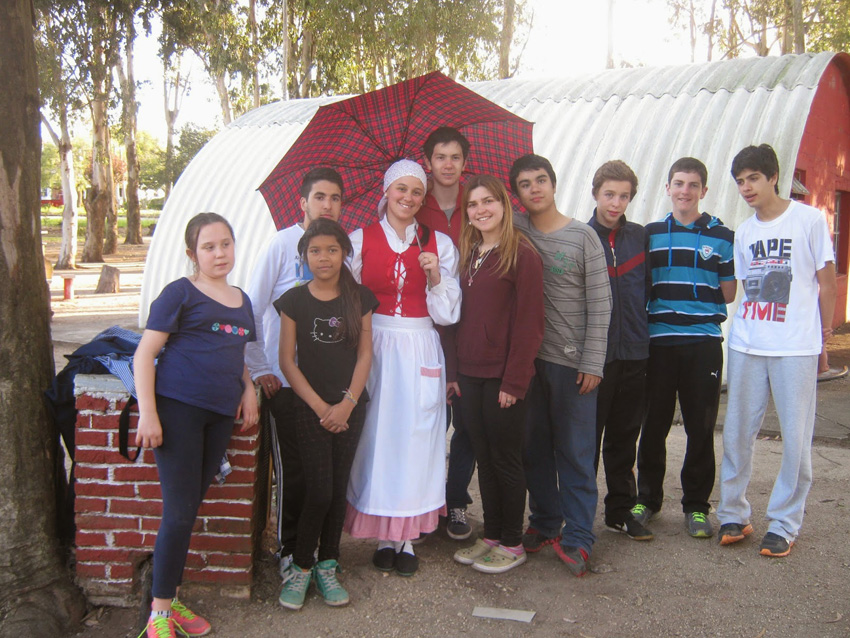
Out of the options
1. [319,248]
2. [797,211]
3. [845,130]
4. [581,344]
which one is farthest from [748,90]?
[319,248]

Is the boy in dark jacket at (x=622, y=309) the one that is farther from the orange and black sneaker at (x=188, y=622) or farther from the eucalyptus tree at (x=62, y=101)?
the eucalyptus tree at (x=62, y=101)

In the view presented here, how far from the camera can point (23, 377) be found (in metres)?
3.04

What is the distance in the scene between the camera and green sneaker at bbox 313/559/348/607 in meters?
3.19

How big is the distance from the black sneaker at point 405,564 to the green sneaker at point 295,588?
1.47 ft

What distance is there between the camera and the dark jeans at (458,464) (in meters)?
3.81

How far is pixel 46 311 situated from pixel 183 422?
0.92m

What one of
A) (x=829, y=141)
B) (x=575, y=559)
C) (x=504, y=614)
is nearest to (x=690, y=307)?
(x=575, y=559)

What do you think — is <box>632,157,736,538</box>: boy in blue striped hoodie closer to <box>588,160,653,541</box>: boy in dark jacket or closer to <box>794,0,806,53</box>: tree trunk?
<box>588,160,653,541</box>: boy in dark jacket

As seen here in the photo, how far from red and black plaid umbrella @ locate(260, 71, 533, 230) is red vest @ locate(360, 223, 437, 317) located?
21.7 inches

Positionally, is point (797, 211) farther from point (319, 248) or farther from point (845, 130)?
point (845, 130)

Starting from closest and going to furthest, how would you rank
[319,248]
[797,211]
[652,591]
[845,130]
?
[319,248] < [652,591] < [797,211] < [845,130]

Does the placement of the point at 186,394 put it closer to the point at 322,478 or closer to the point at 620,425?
the point at 322,478

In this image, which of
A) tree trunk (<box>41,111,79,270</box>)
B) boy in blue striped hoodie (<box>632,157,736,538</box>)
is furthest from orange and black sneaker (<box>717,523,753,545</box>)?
tree trunk (<box>41,111,79,270</box>)

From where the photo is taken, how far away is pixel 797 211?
3.59 m
